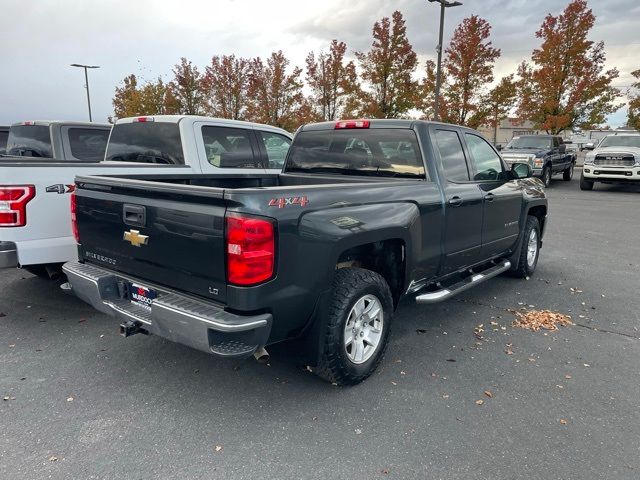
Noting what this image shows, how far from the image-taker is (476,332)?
436 centimetres

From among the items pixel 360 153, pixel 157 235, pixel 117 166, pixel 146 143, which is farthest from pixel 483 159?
pixel 146 143

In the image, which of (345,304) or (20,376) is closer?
(345,304)

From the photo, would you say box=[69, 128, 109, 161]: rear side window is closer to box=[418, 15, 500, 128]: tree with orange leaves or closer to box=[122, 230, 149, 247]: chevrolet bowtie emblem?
box=[122, 230, 149, 247]: chevrolet bowtie emblem

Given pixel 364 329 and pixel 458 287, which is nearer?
pixel 364 329

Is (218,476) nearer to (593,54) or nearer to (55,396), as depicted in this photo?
(55,396)

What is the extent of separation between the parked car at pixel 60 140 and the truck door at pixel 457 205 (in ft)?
16.8

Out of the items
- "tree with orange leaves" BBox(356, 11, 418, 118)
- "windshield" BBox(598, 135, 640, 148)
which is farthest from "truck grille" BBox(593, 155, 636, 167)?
"tree with orange leaves" BBox(356, 11, 418, 118)

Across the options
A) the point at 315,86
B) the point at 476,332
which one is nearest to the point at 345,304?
the point at 476,332

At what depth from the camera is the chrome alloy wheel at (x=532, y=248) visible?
6.02 m

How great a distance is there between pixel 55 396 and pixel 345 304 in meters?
2.08

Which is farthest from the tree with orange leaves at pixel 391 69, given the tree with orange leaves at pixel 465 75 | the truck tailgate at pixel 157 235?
the truck tailgate at pixel 157 235

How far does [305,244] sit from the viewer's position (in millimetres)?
2797

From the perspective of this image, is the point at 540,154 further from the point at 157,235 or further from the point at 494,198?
the point at 157,235

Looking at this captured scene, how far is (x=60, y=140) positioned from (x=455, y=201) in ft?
18.4
